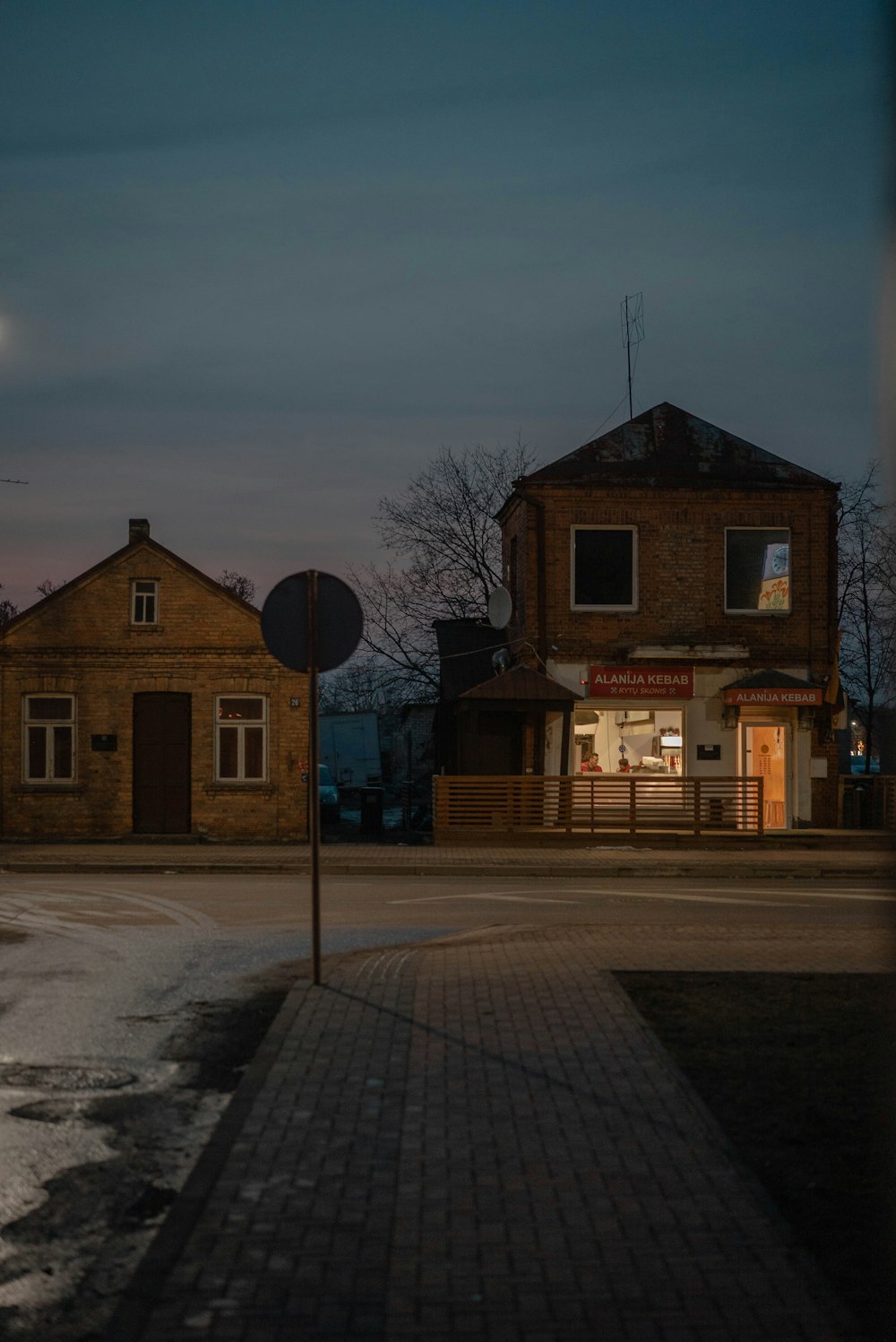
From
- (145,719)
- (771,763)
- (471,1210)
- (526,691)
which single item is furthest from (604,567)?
(471,1210)

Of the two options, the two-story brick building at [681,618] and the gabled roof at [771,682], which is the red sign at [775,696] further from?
the two-story brick building at [681,618]

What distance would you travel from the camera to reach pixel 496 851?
79.0ft

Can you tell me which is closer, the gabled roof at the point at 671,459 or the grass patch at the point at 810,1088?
the grass patch at the point at 810,1088

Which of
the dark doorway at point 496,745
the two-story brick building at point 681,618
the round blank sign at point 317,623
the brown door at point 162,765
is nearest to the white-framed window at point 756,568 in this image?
the two-story brick building at point 681,618

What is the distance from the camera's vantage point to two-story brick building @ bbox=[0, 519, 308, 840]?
27.2 meters

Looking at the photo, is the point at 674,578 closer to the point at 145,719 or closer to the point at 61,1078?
the point at 145,719

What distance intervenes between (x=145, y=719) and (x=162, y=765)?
3.16ft

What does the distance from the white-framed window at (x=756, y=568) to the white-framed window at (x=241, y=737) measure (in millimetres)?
9922

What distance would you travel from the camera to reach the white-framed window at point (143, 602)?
27422 millimetres

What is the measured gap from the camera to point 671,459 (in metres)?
29.3

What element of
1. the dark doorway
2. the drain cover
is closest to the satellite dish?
the dark doorway

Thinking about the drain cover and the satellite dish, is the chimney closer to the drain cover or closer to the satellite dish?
the satellite dish

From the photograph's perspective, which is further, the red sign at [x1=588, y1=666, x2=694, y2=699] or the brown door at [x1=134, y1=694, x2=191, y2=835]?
the red sign at [x1=588, y1=666, x2=694, y2=699]

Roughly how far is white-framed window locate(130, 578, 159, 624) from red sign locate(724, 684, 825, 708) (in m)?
11.6
